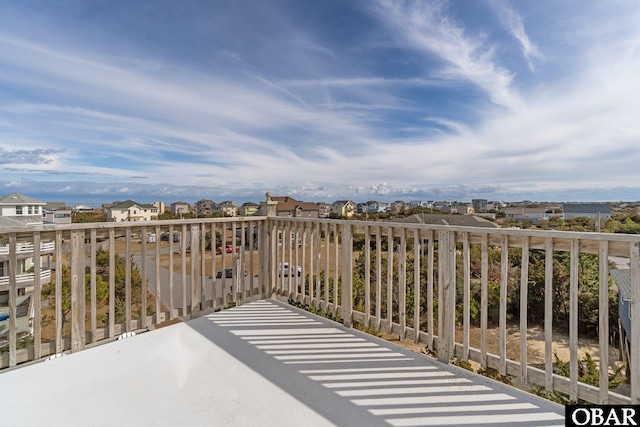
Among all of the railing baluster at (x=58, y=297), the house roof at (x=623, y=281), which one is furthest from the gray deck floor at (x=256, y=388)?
the house roof at (x=623, y=281)

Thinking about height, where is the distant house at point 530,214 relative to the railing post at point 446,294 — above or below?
above

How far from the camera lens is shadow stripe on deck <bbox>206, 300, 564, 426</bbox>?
1.67 m

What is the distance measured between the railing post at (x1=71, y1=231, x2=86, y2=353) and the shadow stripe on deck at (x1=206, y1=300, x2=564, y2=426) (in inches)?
45.1

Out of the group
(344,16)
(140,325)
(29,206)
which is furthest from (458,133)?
(29,206)

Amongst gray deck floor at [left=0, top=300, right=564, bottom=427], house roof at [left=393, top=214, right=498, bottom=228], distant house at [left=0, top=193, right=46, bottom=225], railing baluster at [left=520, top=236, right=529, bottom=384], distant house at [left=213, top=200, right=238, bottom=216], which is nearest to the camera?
gray deck floor at [left=0, top=300, right=564, bottom=427]

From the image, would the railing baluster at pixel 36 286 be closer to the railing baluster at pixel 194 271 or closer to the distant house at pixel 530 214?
the railing baluster at pixel 194 271

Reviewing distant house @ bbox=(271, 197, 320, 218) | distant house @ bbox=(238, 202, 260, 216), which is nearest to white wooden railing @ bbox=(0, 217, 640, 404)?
distant house @ bbox=(238, 202, 260, 216)

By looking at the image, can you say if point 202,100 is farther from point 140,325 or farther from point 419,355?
point 419,355

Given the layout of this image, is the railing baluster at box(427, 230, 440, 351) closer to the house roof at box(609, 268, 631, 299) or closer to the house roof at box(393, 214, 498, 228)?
the house roof at box(393, 214, 498, 228)

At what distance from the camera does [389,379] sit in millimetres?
2057

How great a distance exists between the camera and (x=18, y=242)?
2184mm
